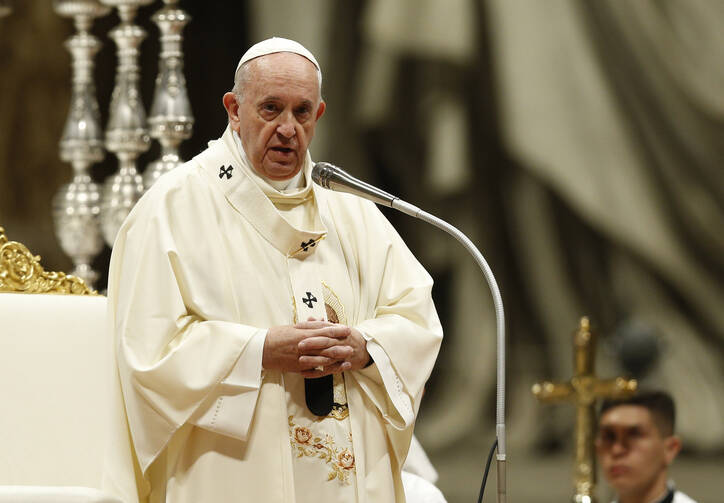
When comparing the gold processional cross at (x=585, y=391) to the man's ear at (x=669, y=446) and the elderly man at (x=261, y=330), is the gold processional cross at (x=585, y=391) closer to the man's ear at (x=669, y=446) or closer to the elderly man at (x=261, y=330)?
the man's ear at (x=669, y=446)

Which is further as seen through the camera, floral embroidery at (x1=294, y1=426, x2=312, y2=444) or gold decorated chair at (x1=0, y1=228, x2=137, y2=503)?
gold decorated chair at (x1=0, y1=228, x2=137, y2=503)

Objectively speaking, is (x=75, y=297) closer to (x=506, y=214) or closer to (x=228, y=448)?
(x=228, y=448)

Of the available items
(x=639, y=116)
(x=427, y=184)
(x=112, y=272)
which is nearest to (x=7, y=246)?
(x=112, y=272)

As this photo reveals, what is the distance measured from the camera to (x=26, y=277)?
4605mm

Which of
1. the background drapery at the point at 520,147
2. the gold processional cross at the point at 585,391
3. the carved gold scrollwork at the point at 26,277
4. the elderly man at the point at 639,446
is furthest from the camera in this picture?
the background drapery at the point at 520,147

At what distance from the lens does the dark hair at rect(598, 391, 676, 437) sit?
218 inches

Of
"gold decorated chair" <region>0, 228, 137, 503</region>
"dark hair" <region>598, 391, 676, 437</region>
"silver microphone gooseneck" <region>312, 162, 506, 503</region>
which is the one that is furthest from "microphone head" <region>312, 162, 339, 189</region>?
"dark hair" <region>598, 391, 676, 437</region>

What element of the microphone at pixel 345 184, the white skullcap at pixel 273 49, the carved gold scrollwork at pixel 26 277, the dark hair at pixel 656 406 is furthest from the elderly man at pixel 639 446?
the white skullcap at pixel 273 49

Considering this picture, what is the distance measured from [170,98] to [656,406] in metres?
2.27

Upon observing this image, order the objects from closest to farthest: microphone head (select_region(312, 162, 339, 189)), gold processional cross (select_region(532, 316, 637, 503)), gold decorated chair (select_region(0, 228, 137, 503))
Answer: microphone head (select_region(312, 162, 339, 189)) < gold decorated chair (select_region(0, 228, 137, 503)) < gold processional cross (select_region(532, 316, 637, 503))

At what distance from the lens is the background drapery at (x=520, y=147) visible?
780cm

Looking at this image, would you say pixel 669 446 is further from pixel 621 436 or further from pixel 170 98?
pixel 170 98

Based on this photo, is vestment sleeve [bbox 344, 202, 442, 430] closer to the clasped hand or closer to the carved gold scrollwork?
the clasped hand

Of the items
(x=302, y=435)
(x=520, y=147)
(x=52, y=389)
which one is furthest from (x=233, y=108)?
(x=520, y=147)
